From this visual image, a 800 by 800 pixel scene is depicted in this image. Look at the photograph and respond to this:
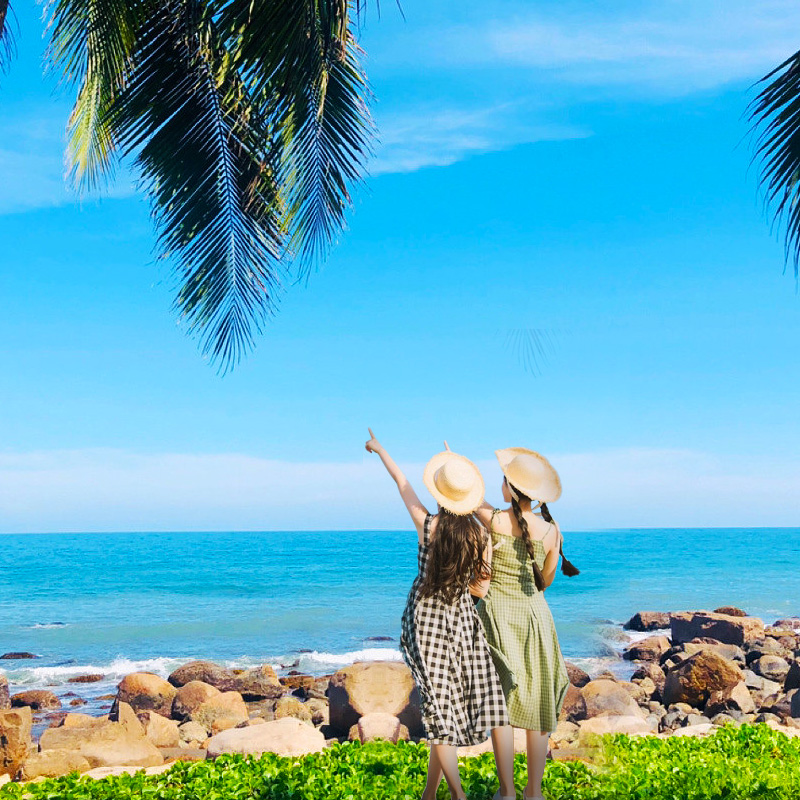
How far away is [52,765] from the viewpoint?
790 centimetres

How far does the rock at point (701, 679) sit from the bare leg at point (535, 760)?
9255 mm

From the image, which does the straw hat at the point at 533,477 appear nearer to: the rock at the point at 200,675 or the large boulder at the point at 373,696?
the large boulder at the point at 373,696

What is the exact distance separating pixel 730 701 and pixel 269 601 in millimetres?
26318

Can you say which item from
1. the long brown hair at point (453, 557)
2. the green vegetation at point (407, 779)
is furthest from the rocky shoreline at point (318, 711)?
the long brown hair at point (453, 557)

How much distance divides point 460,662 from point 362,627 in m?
23.6

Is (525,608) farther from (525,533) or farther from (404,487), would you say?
(404,487)

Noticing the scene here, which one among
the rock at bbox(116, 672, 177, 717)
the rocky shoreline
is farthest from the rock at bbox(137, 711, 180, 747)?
the rock at bbox(116, 672, 177, 717)

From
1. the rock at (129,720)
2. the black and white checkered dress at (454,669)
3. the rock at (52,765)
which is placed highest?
the black and white checkered dress at (454,669)

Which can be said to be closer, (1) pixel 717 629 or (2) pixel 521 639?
(2) pixel 521 639

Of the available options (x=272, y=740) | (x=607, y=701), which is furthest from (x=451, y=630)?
(x=607, y=701)

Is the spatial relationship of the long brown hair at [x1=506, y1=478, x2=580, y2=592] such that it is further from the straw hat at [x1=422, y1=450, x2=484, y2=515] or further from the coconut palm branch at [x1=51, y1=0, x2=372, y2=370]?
the coconut palm branch at [x1=51, y1=0, x2=372, y2=370]

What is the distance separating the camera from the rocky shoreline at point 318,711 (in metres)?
8.13

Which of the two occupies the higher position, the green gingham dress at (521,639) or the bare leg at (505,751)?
the green gingham dress at (521,639)

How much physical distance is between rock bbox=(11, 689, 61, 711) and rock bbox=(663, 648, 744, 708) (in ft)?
32.9
